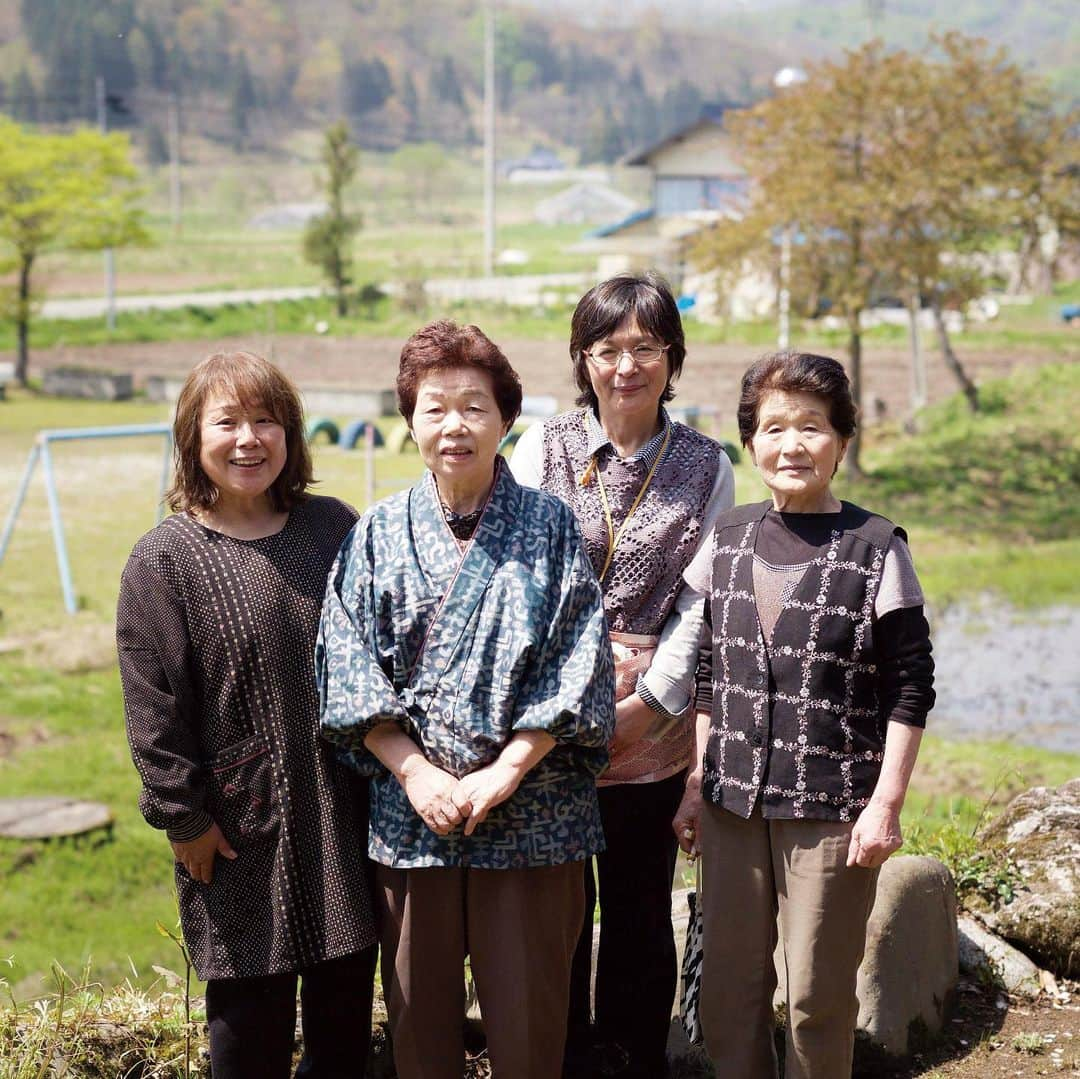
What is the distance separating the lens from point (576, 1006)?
107 inches

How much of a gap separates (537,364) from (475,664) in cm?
2347

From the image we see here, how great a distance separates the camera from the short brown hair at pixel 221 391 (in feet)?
7.64

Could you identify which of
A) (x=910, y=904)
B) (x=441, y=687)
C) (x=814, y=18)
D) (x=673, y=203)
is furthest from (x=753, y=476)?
(x=814, y=18)

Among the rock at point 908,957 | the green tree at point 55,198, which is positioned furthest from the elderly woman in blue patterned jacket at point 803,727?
the green tree at point 55,198

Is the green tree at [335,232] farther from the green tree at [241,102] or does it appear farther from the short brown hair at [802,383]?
the green tree at [241,102]

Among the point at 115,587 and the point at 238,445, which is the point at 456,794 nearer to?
the point at 238,445

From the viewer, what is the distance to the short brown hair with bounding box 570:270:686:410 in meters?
2.49

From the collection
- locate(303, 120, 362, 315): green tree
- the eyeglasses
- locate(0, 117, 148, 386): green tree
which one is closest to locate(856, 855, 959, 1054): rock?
the eyeglasses

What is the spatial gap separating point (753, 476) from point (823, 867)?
12.1 m

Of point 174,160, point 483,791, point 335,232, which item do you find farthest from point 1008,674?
point 174,160

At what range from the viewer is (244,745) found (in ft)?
7.57

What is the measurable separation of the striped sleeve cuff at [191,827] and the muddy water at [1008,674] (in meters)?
6.34

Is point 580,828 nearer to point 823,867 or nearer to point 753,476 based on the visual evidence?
point 823,867

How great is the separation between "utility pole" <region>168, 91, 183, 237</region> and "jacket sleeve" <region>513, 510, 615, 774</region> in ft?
152
